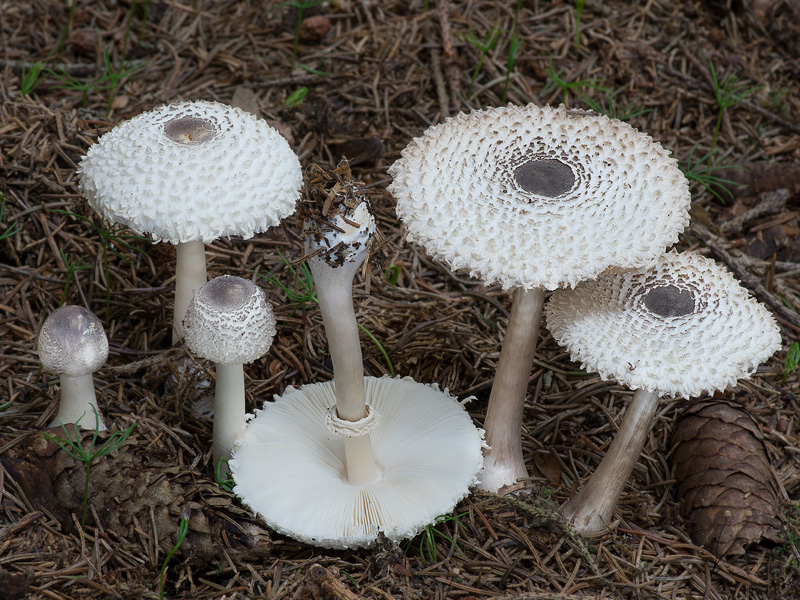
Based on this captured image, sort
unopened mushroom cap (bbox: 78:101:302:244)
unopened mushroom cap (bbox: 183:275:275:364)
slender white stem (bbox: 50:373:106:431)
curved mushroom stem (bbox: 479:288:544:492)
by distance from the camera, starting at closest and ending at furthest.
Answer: unopened mushroom cap (bbox: 78:101:302:244)
unopened mushroom cap (bbox: 183:275:275:364)
slender white stem (bbox: 50:373:106:431)
curved mushroom stem (bbox: 479:288:544:492)

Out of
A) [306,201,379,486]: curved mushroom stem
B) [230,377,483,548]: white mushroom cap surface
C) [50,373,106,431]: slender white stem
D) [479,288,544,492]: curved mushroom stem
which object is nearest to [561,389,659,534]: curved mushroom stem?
[479,288,544,492]: curved mushroom stem

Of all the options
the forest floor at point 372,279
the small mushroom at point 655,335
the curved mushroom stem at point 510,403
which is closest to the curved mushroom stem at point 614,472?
the small mushroom at point 655,335

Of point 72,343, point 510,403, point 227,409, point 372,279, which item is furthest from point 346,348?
point 372,279

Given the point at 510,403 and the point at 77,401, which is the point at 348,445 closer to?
the point at 510,403

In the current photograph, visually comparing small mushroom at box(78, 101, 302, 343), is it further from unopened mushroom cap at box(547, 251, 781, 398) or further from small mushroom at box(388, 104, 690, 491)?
unopened mushroom cap at box(547, 251, 781, 398)

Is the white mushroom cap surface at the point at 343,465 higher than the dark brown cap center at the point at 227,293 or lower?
lower

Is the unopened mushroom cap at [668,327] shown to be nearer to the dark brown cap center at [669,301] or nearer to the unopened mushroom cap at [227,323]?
the dark brown cap center at [669,301]
